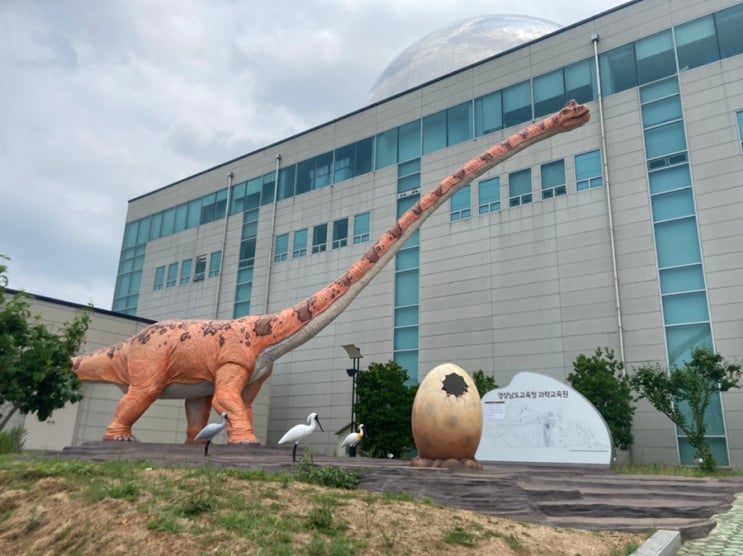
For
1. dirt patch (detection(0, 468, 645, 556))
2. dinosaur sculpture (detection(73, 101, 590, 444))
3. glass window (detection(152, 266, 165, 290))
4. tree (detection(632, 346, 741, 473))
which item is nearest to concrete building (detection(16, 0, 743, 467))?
tree (detection(632, 346, 741, 473))

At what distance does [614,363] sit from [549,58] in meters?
12.8

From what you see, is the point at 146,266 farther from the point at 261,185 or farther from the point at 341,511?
the point at 341,511

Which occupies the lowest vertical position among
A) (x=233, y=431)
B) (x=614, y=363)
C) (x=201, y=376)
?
(x=233, y=431)

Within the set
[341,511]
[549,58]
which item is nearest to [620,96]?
[549,58]

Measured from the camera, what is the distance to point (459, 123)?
26219 mm

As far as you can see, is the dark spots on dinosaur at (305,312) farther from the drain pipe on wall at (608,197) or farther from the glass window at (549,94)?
the glass window at (549,94)

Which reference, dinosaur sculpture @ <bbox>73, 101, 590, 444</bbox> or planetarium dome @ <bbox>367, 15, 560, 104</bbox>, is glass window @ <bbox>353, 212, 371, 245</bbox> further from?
dinosaur sculpture @ <bbox>73, 101, 590, 444</bbox>

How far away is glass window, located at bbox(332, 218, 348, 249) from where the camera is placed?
2866 centimetres

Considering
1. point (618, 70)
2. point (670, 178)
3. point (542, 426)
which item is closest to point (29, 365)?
point (542, 426)

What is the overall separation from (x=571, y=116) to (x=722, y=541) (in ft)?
28.0

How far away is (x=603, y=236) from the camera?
826 inches

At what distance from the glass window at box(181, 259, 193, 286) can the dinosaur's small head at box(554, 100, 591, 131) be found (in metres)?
26.5

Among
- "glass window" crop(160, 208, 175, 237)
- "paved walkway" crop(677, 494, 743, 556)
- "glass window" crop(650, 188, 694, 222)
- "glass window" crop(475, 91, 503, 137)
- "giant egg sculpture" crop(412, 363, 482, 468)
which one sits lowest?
"paved walkway" crop(677, 494, 743, 556)

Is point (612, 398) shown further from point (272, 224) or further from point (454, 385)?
→ point (272, 224)
